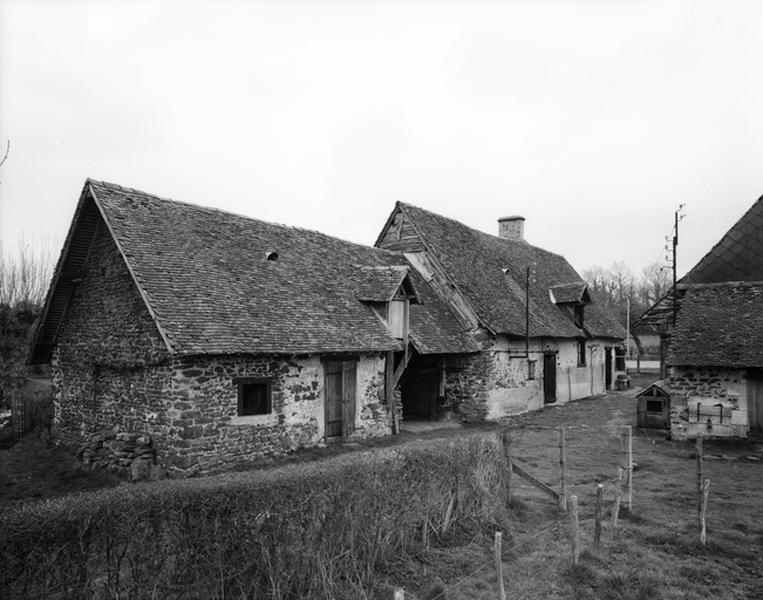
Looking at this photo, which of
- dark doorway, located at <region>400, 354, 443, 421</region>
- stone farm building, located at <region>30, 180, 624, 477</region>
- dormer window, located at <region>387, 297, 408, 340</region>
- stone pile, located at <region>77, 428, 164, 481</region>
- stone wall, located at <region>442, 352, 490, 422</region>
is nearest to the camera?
stone pile, located at <region>77, 428, 164, 481</region>

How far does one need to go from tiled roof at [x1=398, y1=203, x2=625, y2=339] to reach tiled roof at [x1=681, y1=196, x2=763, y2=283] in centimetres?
673

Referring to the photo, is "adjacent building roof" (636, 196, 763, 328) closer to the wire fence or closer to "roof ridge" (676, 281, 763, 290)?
"roof ridge" (676, 281, 763, 290)

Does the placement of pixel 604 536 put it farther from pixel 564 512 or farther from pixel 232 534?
pixel 232 534

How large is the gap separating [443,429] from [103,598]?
15.0 meters

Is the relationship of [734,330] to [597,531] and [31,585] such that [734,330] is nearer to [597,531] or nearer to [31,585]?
[597,531]

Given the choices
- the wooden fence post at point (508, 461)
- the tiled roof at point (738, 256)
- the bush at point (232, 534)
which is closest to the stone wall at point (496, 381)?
the tiled roof at point (738, 256)

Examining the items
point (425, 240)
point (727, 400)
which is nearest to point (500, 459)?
point (727, 400)

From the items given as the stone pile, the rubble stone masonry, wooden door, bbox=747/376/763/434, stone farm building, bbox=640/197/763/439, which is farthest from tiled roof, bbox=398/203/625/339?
the stone pile

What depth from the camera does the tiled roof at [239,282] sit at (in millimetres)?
13156

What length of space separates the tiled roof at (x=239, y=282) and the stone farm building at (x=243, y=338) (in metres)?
0.05

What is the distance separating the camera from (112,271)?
48.4ft

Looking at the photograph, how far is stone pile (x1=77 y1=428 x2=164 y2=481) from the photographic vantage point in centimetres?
1230

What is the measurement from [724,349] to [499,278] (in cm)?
1085

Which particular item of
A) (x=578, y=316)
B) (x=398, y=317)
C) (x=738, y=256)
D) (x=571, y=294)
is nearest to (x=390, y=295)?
(x=398, y=317)
